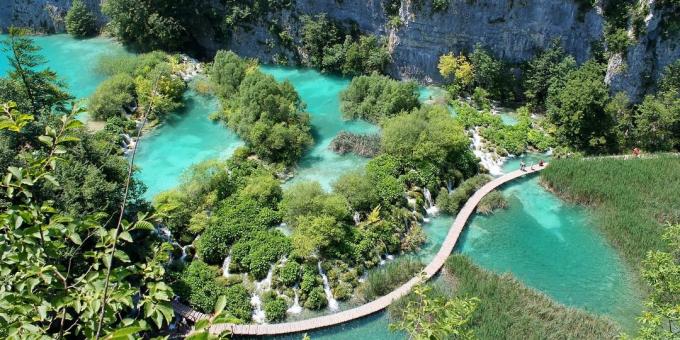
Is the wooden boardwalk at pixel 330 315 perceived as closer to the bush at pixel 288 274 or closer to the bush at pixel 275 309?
the bush at pixel 275 309

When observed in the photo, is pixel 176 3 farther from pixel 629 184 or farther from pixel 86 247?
pixel 629 184

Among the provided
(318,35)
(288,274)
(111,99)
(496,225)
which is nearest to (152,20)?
(111,99)

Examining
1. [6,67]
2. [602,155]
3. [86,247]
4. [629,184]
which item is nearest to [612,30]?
[602,155]

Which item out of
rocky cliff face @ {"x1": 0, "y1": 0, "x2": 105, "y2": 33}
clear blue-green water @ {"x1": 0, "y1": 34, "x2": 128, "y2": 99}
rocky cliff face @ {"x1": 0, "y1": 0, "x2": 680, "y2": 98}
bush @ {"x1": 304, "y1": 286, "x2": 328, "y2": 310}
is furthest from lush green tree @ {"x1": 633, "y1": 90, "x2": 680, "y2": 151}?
rocky cliff face @ {"x1": 0, "y1": 0, "x2": 105, "y2": 33}

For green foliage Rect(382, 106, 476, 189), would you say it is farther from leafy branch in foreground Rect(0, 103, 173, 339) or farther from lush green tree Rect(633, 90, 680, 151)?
leafy branch in foreground Rect(0, 103, 173, 339)

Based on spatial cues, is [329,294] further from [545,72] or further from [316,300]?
[545,72]

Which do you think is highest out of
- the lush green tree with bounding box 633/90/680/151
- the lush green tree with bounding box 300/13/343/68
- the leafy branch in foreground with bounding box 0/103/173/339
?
the leafy branch in foreground with bounding box 0/103/173/339

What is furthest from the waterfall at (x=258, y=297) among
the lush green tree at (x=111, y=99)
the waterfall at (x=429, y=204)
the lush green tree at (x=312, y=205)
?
the lush green tree at (x=111, y=99)
